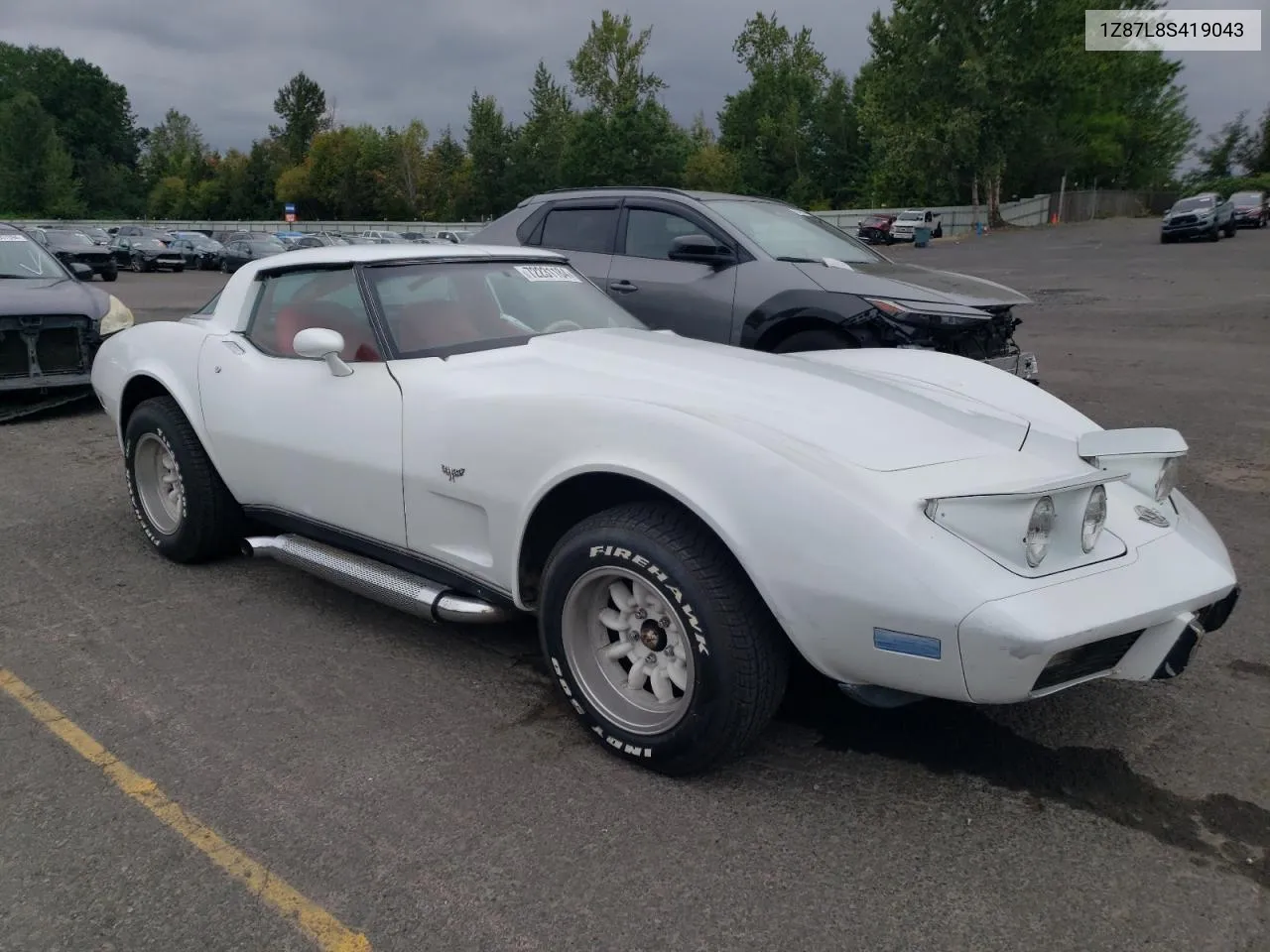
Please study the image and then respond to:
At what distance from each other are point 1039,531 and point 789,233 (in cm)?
535

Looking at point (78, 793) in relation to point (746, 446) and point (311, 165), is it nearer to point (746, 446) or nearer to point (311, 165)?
point (746, 446)

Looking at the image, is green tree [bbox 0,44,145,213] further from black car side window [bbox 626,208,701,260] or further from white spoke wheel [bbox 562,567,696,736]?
white spoke wheel [bbox 562,567,696,736]

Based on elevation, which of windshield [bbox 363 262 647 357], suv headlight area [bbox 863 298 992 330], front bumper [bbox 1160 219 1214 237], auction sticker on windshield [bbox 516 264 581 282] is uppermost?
front bumper [bbox 1160 219 1214 237]

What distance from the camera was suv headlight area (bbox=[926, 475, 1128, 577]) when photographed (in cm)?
243

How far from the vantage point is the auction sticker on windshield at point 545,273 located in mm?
4156

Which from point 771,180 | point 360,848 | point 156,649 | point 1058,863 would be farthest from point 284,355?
point 771,180

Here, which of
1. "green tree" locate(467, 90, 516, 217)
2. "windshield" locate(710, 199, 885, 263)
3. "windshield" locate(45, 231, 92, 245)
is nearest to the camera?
"windshield" locate(710, 199, 885, 263)

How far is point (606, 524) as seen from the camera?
2854 millimetres

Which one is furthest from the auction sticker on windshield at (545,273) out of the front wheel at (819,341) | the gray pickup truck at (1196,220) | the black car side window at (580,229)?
the gray pickup truck at (1196,220)

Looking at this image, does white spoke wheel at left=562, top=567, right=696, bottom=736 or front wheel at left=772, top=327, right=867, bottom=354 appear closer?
white spoke wheel at left=562, top=567, right=696, bottom=736

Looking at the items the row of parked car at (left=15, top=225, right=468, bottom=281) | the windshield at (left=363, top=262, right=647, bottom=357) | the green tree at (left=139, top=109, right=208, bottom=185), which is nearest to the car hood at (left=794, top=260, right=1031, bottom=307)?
the windshield at (left=363, top=262, right=647, bottom=357)

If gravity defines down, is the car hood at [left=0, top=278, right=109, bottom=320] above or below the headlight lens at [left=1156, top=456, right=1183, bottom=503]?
above

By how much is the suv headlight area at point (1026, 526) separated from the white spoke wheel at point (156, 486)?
12.0ft

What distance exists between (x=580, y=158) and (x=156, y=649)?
63.8m
